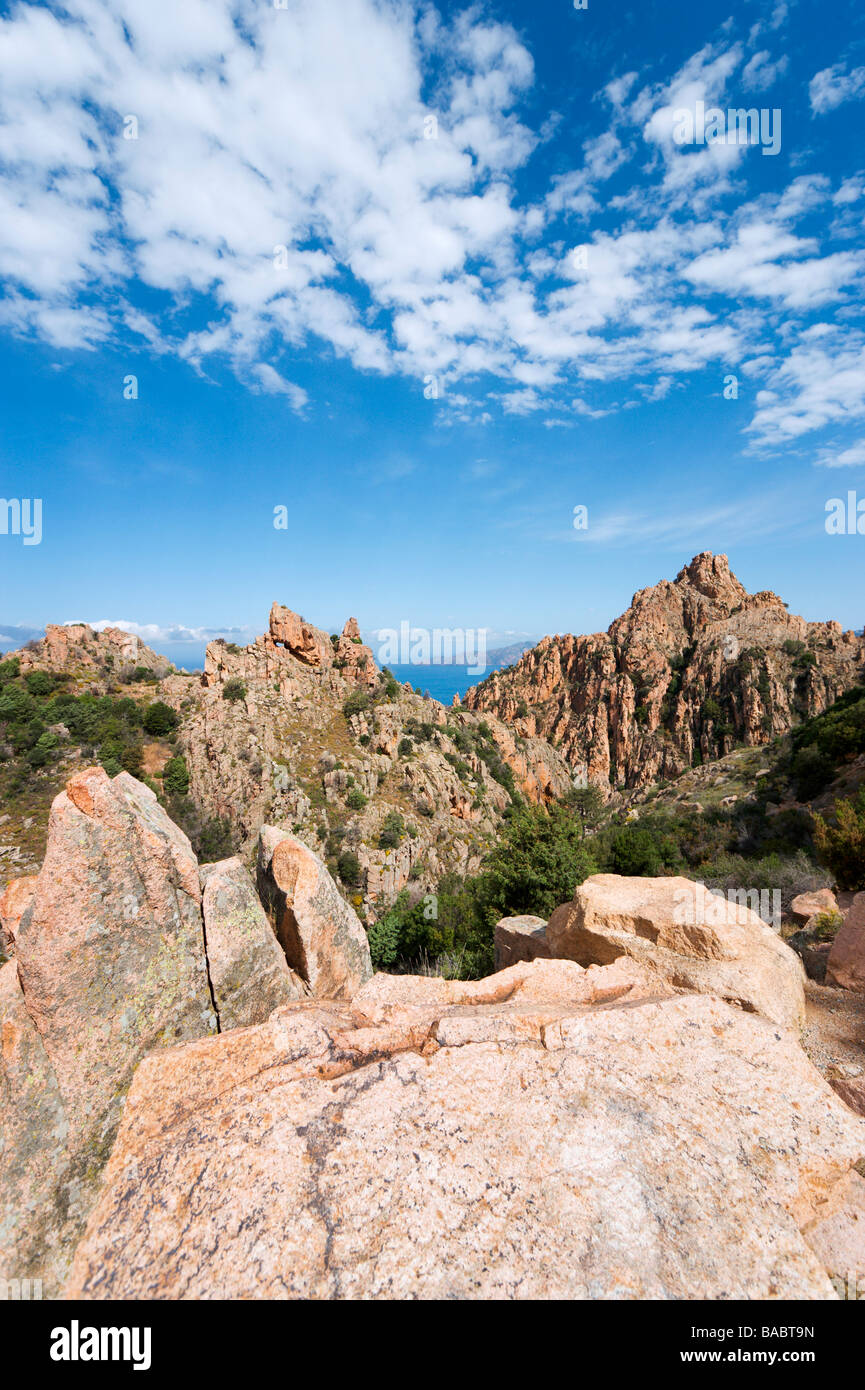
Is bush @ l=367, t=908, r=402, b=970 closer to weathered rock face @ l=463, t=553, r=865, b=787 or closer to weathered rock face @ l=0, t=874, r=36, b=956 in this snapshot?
weathered rock face @ l=0, t=874, r=36, b=956

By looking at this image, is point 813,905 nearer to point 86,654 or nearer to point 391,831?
point 391,831

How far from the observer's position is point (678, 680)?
95562 mm

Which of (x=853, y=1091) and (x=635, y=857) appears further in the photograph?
(x=635, y=857)

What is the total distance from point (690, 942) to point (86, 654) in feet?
218

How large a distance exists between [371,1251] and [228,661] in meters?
58.7

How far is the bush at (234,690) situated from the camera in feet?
172

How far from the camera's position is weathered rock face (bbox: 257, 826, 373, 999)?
773 cm

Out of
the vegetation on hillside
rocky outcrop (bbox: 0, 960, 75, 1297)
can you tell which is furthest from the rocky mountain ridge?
rocky outcrop (bbox: 0, 960, 75, 1297)

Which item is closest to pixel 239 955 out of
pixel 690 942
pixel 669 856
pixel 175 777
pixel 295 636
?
pixel 690 942

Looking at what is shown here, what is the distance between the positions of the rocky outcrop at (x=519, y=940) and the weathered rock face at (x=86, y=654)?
5563 centimetres

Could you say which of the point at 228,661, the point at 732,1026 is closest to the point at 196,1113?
the point at 732,1026

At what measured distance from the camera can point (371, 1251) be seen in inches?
123

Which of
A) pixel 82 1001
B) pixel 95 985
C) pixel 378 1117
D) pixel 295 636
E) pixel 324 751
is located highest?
pixel 295 636
